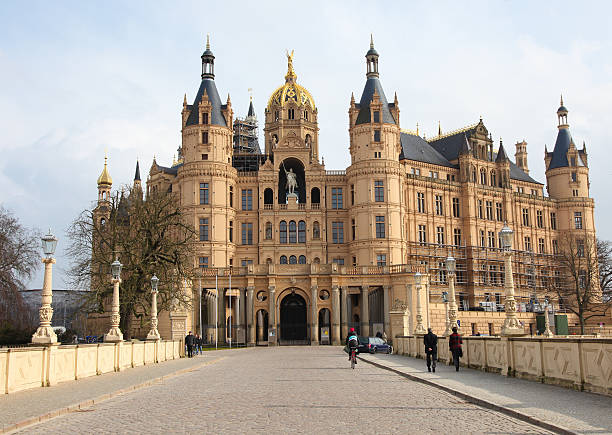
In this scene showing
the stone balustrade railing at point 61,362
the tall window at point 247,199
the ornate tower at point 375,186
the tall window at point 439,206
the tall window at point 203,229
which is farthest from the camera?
the tall window at point 439,206

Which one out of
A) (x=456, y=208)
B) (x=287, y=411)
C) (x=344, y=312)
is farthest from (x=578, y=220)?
(x=287, y=411)

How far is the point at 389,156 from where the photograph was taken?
76312 millimetres

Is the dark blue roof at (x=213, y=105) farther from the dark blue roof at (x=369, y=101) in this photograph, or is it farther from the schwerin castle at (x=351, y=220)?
the dark blue roof at (x=369, y=101)

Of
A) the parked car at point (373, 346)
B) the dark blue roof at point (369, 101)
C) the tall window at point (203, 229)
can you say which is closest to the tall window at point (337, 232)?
the dark blue roof at point (369, 101)

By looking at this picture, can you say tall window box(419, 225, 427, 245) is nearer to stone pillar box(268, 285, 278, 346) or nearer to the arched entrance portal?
the arched entrance portal

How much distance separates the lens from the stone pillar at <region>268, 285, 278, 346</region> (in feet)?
209

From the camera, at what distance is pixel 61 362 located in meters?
21.6

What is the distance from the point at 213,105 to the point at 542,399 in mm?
65374

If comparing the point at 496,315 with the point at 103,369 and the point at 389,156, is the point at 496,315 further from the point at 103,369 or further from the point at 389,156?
the point at 103,369

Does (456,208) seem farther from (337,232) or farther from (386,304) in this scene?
(386,304)

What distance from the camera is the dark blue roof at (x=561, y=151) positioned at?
313 feet

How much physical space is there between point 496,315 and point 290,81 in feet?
130

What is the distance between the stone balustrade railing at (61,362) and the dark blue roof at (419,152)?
58.3 m

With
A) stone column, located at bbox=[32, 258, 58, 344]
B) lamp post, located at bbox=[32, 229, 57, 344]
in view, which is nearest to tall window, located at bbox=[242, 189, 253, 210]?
lamp post, located at bbox=[32, 229, 57, 344]
